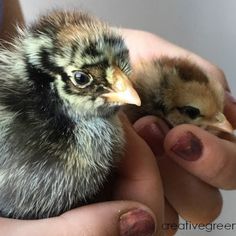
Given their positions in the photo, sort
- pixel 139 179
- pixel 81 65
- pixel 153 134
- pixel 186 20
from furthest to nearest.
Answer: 1. pixel 186 20
2. pixel 153 134
3. pixel 139 179
4. pixel 81 65

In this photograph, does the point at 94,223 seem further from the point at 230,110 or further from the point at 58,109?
the point at 230,110

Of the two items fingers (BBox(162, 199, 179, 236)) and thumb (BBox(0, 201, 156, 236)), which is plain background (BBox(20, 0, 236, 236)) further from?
thumb (BBox(0, 201, 156, 236))

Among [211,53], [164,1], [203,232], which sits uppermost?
[164,1]

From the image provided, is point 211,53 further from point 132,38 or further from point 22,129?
point 22,129

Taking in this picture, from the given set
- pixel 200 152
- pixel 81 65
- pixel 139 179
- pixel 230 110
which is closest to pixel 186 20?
pixel 230 110

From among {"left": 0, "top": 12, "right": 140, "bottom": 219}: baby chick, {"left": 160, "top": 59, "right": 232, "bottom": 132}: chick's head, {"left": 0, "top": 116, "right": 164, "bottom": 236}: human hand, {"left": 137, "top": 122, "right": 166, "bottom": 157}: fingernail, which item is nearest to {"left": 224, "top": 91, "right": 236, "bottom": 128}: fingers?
{"left": 160, "top": 59, "right": 232, "bottom": 132}: chick's head

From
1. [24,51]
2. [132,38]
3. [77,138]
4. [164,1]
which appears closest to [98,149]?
Result: [77,138]
